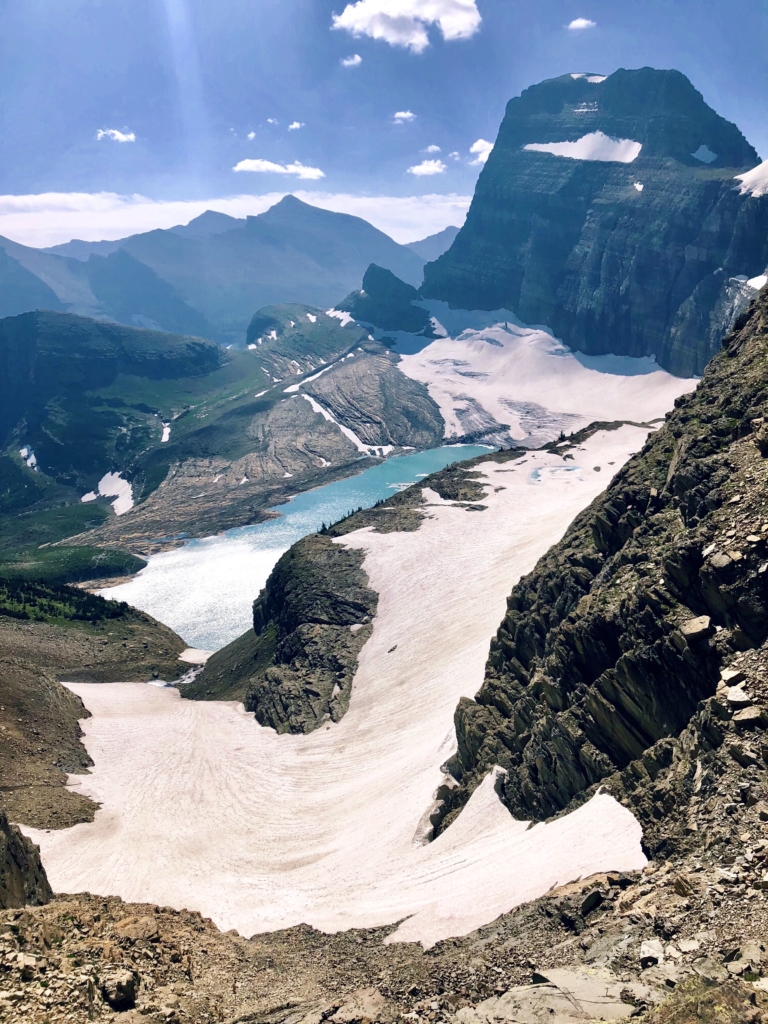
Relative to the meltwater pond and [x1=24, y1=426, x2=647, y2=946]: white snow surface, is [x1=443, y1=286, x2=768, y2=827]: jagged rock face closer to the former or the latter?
[x1=24, y1=426, x2=647, y2=946]: white snow surface

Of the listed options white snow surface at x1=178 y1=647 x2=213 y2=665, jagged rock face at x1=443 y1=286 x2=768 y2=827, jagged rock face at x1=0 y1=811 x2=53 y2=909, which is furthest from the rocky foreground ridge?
white snow surface at x1=178 y1=647 x2=213 y2=665

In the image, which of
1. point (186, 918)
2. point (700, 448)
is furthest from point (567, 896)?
point (700, 448)

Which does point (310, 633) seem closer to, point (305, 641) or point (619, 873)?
point (305, 641)

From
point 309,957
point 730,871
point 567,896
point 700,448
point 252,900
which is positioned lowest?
point 252,900

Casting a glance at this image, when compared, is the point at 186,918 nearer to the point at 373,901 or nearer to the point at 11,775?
the point at 373,901

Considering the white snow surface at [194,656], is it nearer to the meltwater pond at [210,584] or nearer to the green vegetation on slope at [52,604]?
the meltwater pond at [210,584]

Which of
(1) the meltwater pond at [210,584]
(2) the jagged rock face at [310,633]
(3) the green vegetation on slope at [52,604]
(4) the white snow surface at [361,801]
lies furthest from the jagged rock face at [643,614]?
(3) the green vegetation on slope at [52,604]
